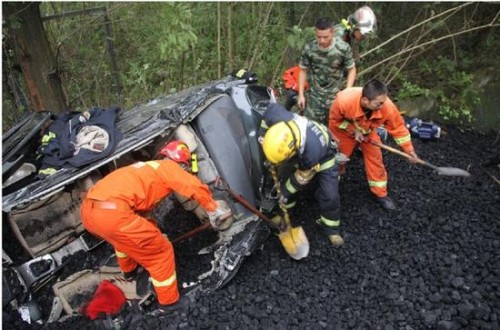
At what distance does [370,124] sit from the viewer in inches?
153

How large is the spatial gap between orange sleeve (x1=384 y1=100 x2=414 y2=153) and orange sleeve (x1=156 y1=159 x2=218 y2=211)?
1.75 m

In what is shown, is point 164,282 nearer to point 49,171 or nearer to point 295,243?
point 295,243

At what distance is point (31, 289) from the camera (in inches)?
139

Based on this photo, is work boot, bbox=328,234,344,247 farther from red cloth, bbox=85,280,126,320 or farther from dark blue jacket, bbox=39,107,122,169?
dark blue jacket, bbox=39,107,122,169

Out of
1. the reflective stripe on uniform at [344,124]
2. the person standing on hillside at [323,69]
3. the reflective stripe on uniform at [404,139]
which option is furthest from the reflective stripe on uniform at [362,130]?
the person standing on hillside at [323,69]

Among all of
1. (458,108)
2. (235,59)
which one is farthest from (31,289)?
(458,108)

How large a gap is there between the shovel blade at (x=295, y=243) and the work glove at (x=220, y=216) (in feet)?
1.77

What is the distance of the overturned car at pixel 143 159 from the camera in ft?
11.1

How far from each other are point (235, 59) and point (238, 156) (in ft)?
10.3

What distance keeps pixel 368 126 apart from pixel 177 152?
1.74 meters

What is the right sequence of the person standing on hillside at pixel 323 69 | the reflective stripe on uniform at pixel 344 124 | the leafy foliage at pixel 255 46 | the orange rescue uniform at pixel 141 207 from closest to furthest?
the orange rescue uniform at pixel 141 207
the reflective stripe on uniform at pixel 344 124
the person standing on hillside at pixel 323 69
the leafy foliage at pixel 255 46

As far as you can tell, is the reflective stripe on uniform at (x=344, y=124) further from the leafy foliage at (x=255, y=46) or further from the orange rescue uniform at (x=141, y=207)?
the orange rescue uniform at (x=141, y=207)

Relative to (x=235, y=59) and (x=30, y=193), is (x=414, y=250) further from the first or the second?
(x=235, y=59)

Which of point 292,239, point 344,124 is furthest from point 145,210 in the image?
point 344,124
